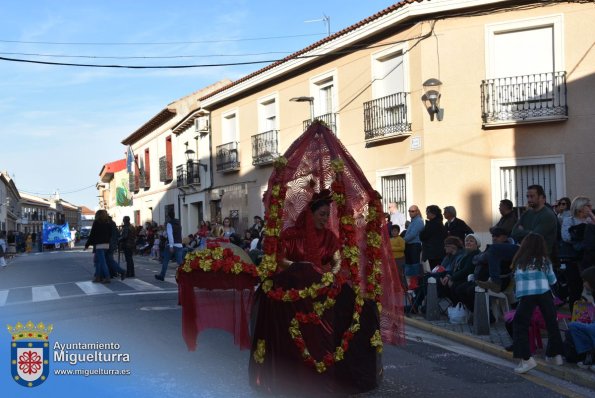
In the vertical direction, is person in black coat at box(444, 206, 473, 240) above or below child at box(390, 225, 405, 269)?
above

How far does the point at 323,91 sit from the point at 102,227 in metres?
8.56

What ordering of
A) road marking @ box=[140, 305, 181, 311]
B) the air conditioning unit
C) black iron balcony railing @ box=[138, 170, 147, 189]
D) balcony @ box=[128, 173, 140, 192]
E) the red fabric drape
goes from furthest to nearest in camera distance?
balcony @ box=[128, 173, 140, 192] → black iron balcony railing @ box=[138, 170, 147, 189] → the air conditioning unit → road marking @ box=[140, 305, 181, 311] → the red fabric drape

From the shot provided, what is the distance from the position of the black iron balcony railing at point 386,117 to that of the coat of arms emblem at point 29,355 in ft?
40.7

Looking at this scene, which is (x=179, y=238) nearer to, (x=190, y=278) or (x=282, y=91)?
(x=282, y=91)

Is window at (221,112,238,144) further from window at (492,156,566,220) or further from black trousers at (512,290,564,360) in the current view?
black trousers at (512,290,564,360)

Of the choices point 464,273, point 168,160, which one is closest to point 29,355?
point 464,273

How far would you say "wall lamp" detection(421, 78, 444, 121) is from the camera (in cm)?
1578

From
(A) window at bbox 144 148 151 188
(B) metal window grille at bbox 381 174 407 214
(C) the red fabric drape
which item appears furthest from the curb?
(A) window at bbox 144 148 151 188

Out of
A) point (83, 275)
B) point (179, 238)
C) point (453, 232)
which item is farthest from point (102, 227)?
point (453, 232)

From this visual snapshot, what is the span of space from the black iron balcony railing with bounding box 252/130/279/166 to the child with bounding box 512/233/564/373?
16.1 meters

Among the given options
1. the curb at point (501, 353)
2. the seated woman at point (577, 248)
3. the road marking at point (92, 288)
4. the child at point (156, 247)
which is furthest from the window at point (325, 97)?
the seated woman at point (577, 248)

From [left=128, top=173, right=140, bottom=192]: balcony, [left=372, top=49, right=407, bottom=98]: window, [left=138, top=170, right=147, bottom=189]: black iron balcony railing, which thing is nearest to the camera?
[left=372, top=49, right=407, bottom=98]: window

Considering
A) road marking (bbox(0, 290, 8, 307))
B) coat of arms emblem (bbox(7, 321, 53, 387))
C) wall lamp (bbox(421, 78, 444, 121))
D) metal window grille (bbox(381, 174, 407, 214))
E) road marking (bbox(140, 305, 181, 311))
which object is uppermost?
wall lamp (bbox(421, 78, 444, 121))

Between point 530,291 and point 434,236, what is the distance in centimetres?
487
